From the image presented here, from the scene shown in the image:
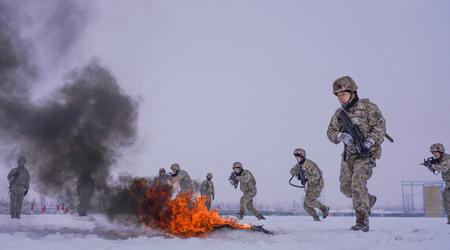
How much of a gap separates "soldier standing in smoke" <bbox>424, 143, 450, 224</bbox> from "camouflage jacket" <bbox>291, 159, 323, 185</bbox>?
3.85 m

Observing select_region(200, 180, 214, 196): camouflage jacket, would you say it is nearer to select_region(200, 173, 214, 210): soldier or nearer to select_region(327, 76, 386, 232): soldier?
select_region(200, 173, 214, 210): soldier

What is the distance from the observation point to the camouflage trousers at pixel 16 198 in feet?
57.6

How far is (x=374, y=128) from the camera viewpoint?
8.65 meters

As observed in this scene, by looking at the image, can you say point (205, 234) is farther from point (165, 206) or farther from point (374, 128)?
point (374, 128)

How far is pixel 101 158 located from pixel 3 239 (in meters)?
5.94

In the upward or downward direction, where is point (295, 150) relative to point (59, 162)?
upward

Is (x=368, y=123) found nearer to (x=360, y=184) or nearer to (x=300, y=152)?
(x=360, y=184)

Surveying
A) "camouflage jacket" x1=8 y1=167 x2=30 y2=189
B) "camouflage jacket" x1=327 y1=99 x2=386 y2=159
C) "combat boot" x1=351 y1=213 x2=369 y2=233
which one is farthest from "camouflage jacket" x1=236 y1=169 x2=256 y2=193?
"combat boot" x1=351 y1=213 x2=369 y2=233

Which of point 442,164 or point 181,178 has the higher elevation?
point 442,164

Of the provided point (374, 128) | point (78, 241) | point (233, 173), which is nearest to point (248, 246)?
point (78, 241)

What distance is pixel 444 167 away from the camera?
12711 mm

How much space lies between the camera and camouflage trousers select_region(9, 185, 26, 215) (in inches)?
691

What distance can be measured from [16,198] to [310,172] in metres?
11.5

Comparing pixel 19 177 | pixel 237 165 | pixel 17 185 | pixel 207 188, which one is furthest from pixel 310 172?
pixel 17 185
